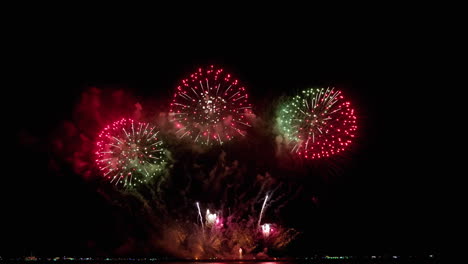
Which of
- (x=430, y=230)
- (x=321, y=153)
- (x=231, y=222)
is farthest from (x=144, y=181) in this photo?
(x=430, y=230)

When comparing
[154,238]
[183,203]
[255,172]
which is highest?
[255,172]

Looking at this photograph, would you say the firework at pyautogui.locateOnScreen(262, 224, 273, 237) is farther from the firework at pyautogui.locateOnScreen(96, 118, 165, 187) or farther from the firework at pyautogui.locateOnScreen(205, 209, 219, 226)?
the firework at pyautogui.locateOnScreen(96, 118, 165, 187)

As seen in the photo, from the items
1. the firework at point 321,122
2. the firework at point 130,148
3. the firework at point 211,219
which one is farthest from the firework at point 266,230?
the firework at point 130,148

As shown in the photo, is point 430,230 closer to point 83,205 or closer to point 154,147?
point 154,147

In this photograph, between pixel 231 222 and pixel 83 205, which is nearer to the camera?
pixel 231 222

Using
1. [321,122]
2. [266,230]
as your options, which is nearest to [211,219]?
[266,230]

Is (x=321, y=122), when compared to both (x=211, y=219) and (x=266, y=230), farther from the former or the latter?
(x=211, y=219)
